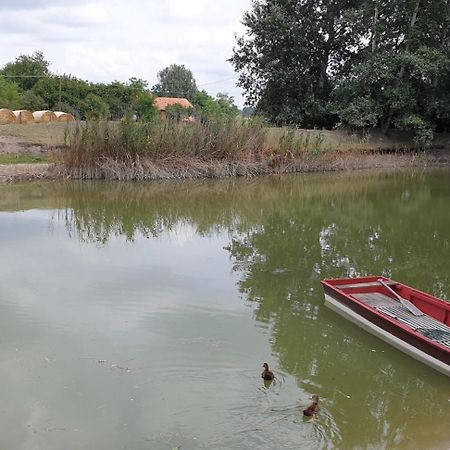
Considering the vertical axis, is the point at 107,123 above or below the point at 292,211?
above

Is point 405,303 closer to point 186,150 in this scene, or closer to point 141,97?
point 186,150

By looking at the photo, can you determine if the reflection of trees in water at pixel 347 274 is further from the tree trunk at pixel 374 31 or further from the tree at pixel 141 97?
the tree at pixel 141 97

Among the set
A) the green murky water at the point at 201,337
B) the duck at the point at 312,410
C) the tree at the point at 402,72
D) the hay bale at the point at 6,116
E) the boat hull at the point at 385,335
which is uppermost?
the tree at the point at 402,72

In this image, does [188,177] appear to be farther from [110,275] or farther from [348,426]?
[348,426]

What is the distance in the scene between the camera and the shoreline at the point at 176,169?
18703mm

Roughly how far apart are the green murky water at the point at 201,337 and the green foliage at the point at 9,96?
23.3m

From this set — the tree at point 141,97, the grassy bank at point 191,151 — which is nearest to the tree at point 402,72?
the grassy bank at point 191,151

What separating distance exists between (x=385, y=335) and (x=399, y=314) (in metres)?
0.50

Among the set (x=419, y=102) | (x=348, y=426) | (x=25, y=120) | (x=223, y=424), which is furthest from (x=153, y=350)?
(x=419, y=102)

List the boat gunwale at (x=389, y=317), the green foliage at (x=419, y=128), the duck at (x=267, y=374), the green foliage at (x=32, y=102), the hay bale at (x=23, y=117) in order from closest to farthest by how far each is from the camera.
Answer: the duck at (x=267, y=374)
the boat gunwale at (x=389, y=317)
the hay bale at (x=23, y=117)
the green foliage at (x=419, y=128)
the green foliage at (x=32, y=102)

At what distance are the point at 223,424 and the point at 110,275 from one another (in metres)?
4.32

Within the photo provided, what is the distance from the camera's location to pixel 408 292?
22.5 ft

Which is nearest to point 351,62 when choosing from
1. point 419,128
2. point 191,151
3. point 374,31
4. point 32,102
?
point 374,31

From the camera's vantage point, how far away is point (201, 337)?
6004mm
